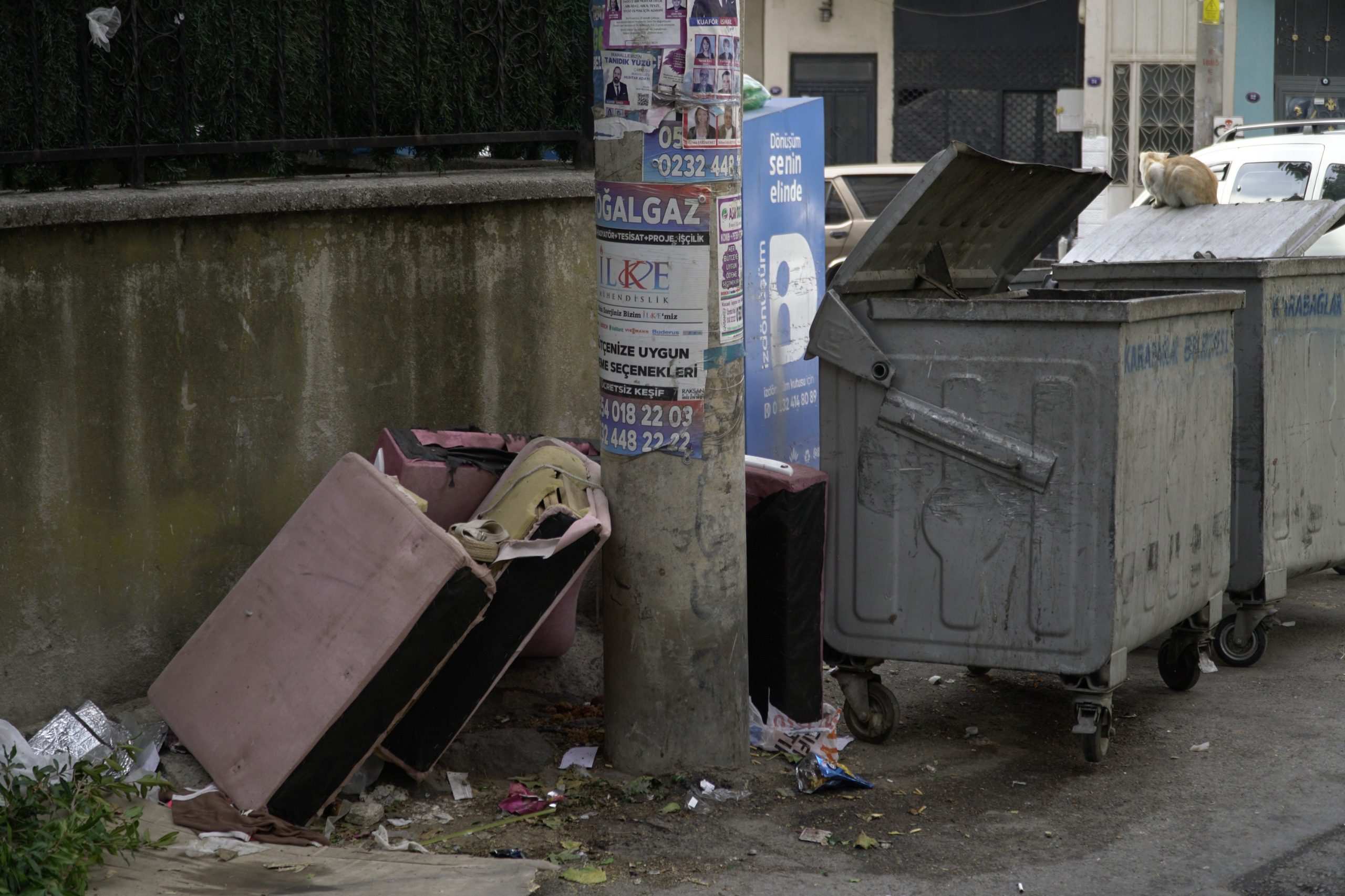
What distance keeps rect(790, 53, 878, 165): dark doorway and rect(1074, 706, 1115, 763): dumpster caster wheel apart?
18587 millimetres

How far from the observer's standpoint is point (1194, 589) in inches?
179

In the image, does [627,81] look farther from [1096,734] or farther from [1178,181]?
[1178,181]

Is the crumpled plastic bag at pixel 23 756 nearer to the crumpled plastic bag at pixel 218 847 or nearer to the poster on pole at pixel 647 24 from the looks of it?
the crumpled plastic bag at pixel 218 847

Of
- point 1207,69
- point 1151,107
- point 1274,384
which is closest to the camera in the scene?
point 1274,384

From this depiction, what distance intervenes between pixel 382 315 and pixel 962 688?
2362 millimetres

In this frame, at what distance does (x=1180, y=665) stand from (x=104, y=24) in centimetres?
403

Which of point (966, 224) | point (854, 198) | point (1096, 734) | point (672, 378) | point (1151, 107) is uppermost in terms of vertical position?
point (1151, 107)

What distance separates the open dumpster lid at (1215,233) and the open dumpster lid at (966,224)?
66cm

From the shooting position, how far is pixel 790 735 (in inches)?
166

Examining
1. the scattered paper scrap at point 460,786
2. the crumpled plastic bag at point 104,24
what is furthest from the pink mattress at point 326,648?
the crumpled plastic bag at point 104,24

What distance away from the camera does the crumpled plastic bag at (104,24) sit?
13.8 ft

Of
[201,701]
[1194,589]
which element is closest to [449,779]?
[201,701]

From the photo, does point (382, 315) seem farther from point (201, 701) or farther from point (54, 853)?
point (54, 853)

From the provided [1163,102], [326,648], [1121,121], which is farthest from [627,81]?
[1163,102]
